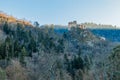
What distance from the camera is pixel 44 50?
3041 inches

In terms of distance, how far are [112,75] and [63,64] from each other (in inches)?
1279

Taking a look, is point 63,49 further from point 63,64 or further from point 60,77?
point 60,77

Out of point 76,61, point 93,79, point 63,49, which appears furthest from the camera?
point 63,49

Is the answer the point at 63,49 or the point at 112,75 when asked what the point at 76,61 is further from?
the point at 112,75

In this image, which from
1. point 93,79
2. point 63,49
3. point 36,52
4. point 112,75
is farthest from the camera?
point 63,49

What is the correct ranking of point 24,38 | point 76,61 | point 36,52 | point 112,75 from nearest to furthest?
point 112,75, point 76,61, point 36,52, point 24,38

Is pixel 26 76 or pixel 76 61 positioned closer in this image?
pixel 26 76

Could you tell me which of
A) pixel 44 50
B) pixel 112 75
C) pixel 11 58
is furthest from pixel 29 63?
pixel 112 75

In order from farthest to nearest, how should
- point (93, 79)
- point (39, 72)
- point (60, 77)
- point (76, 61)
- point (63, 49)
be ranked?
point (63, 49) < point (76, 61) < point (39, 72) < point (60, 77) < point (93, 79)

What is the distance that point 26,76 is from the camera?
51094 millimetres

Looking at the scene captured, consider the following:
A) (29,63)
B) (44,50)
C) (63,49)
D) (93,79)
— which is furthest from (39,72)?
(63,49)

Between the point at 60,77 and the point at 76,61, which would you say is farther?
the point at 76,61

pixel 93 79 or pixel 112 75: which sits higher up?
pixel 112 75

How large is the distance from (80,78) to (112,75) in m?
23.7
